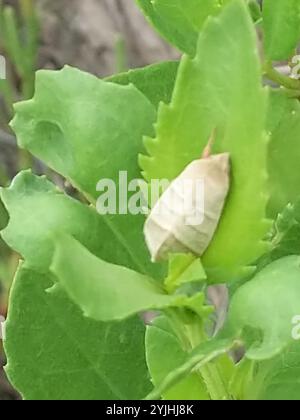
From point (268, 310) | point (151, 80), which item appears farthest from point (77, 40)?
point (268, 310)

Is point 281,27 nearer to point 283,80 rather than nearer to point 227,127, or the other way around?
point 283,80

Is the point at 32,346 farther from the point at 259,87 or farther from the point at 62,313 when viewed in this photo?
the point at 259,87

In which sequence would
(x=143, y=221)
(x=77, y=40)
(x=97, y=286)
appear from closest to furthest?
(x=97, y=286)
(x=143, y=221)
(x=77, y=40)

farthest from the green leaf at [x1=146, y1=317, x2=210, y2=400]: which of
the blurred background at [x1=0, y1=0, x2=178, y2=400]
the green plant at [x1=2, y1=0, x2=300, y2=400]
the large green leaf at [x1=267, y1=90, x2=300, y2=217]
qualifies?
the blurred background at [x1=0, y1=0, x2=178, y2=400]

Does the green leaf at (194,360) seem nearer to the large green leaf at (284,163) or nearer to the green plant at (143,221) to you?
the green plant at (143,221)

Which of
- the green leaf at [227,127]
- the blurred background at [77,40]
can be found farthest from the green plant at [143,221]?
the blurred background at [77,40]

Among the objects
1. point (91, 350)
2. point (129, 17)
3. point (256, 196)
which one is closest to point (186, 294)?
point (256, 196)
